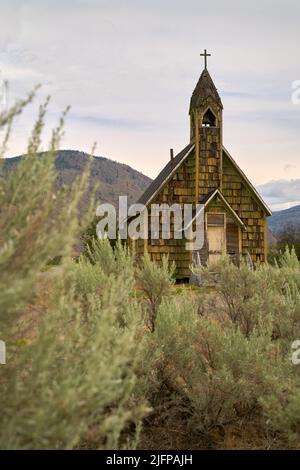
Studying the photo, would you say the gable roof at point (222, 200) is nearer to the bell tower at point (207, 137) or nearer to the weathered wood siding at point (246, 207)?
the bell tower at point (207, 137)

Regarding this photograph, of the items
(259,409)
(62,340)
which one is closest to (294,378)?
(259,409)

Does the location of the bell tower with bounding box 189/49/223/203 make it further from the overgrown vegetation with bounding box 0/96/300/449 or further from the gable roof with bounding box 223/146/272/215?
the overgrown vegetation with bounding box 0/96/300/449

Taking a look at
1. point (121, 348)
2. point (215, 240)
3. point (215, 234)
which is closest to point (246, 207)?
point (215, 234)

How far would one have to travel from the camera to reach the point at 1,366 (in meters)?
4.97

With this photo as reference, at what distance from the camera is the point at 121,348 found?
3973 mm

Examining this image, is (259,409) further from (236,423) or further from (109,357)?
(109,357)

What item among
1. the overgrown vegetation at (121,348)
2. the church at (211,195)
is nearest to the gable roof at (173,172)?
the church at (211,195)

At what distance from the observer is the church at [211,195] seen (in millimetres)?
22469

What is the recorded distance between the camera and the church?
73.7ft

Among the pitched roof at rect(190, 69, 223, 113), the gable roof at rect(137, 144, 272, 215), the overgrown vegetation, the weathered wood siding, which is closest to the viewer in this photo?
the overgrown vegetation

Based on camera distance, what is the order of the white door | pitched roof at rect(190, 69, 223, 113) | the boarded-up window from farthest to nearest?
pitched roof at rect(190, 69, 223, 113) < the boarded-up window < the white door

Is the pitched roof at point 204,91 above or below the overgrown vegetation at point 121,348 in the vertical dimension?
above

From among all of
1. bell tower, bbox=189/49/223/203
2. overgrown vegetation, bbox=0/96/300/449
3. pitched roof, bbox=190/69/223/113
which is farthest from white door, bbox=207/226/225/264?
overgrown vegetation, bbox=0/96/300/449
